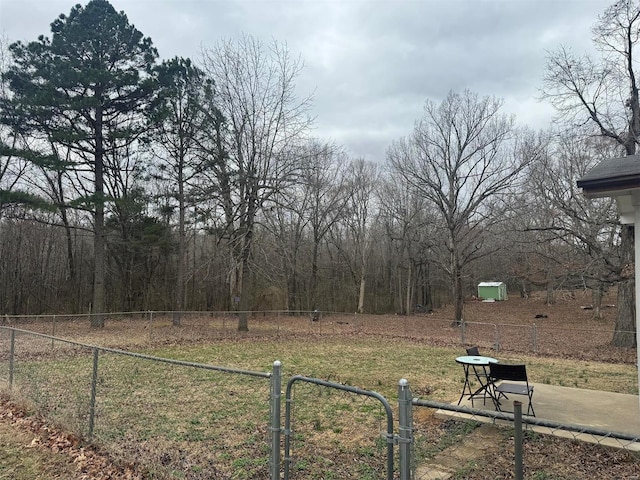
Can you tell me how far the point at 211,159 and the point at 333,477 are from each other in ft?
56.4

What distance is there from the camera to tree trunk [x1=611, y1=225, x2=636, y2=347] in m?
14.1

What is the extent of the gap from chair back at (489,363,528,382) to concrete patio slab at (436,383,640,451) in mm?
638

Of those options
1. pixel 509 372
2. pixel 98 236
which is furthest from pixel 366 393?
pixel 98 236

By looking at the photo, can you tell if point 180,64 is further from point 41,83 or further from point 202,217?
point 202,217

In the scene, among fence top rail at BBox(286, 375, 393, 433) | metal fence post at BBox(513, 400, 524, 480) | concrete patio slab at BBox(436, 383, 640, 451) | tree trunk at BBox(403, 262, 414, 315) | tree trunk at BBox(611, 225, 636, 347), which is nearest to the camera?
metal fence post at BBox(513, 400, 524, 480)

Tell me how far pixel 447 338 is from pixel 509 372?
12.0 metres

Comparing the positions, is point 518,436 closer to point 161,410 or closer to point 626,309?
point 161,410

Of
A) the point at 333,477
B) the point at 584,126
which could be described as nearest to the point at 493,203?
the point at 584,126

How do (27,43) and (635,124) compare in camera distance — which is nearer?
(635,124)

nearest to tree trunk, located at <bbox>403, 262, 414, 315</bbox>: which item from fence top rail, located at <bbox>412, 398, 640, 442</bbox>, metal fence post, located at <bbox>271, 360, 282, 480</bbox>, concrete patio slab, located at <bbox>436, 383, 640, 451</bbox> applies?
concrete patio slab, located at <bbox>436, 383, 640, 451</bbox>

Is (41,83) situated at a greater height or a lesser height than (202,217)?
greater

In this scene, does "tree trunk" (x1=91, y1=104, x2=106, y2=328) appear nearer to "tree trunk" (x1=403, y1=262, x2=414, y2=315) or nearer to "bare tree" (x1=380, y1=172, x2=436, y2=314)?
"bare tree" (x1=380, y1=172, x2=436, y2=314)

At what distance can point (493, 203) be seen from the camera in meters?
23.1

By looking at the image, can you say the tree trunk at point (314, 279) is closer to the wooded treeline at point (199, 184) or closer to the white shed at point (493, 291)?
the wooded treeline at point (199, 184)
